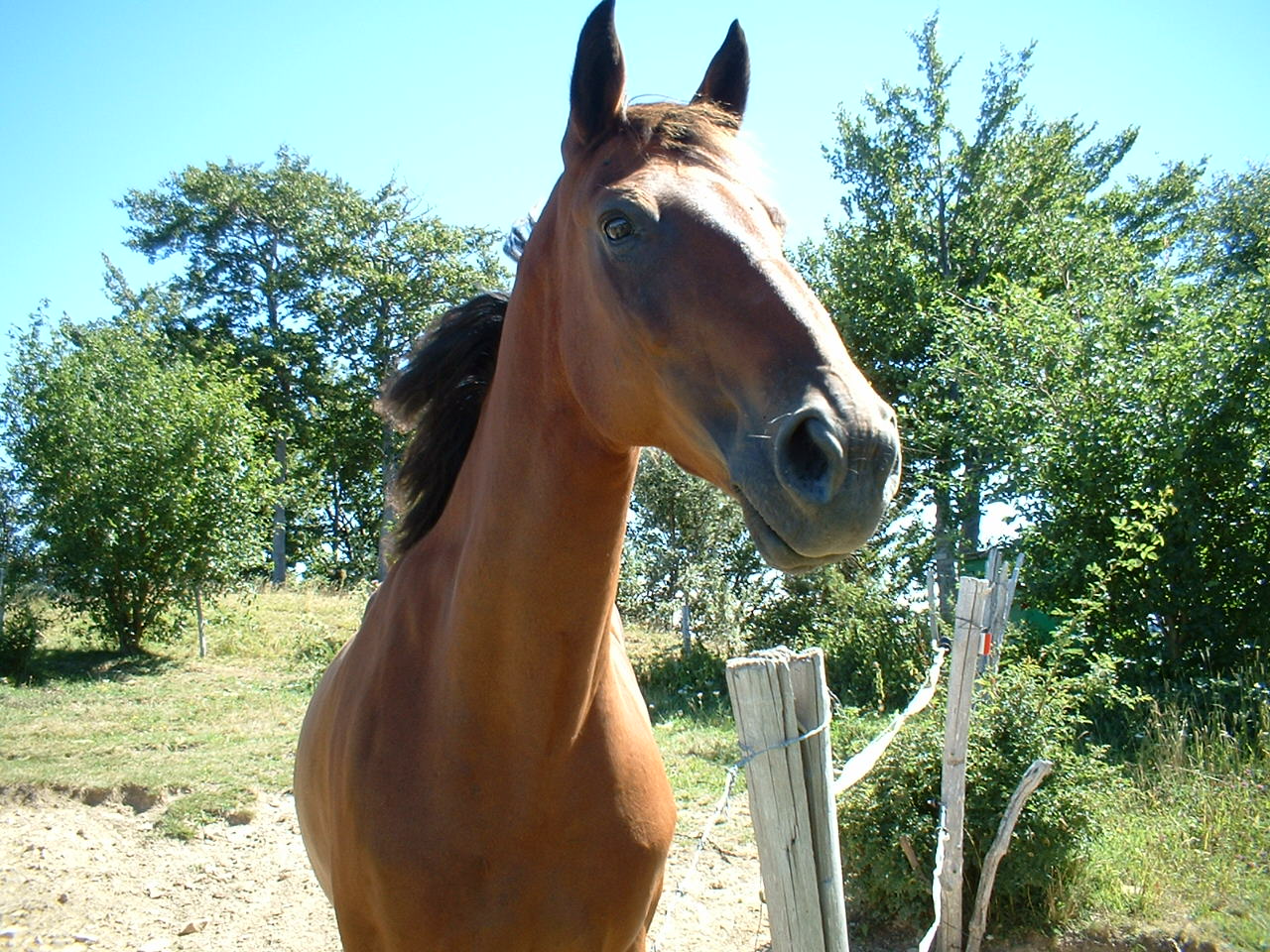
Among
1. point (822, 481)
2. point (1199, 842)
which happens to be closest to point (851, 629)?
point (1199, 842)

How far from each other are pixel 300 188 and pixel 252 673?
22055mm

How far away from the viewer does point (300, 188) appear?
95.0 ft

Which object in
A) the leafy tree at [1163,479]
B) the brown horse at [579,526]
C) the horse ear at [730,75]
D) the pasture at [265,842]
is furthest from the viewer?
the leafy tree at [1163,479]

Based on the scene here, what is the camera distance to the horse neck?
1.74m

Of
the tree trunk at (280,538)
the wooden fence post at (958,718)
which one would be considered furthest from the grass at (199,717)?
the tree trunk at (280,538)

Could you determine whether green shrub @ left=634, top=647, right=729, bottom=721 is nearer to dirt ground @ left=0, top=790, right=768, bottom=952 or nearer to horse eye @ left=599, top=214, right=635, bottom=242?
dirt ground @ left=0, top=790, right=768, bottom=952

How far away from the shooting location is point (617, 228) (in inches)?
61.3

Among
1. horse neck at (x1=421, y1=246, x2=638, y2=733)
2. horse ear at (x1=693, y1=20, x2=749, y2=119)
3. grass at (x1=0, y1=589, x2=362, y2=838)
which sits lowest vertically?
grass at (x1=0, y1=589, x2=362, y2=838)

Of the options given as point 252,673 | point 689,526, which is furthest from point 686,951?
point 252,673

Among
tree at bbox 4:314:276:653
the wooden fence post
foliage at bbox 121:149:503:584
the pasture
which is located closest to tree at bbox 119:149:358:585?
foliage at bbox 121:149:503:584

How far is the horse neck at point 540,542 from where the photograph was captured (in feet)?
5.70

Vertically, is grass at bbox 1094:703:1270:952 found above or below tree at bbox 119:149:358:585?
below

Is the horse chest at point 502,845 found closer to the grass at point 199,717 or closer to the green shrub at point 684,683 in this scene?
the grass at point 199,717

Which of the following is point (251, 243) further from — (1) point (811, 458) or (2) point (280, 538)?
(1) point (811, 458)
